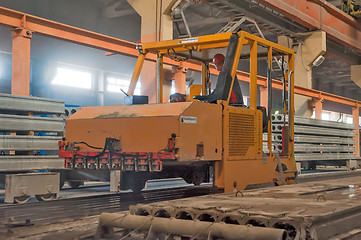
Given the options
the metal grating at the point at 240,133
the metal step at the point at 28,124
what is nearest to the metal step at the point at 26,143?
the metal step at the point at 28,124

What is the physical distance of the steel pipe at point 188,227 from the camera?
2.86 meters

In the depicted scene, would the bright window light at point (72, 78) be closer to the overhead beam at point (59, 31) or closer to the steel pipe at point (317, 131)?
the overhead beam at point (59, 31)

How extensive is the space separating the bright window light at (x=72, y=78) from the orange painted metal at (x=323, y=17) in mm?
11355

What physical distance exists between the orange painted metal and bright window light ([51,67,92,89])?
1135 cm

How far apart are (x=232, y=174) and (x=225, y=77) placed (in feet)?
3.80

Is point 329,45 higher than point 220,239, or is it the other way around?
point 329,45

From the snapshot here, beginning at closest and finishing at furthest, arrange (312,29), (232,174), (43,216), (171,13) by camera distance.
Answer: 1. (43,216)
2. (232,174)
3. (171,13)
4. (312,29)

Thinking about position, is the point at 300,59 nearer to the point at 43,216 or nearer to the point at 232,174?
the point at 232,174

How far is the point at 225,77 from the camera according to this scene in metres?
5.68

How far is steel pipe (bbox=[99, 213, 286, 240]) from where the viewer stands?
2.86 metres

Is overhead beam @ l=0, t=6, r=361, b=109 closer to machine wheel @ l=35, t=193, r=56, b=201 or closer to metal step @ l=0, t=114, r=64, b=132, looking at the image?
metal step @ l=0, t=114, r=64, b=132

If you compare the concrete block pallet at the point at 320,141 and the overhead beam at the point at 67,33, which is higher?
the overhead beam at the point at 67,33

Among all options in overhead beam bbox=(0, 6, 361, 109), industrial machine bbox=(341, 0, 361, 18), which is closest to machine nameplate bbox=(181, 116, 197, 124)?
overhead beam bbox=(0, 6, 361, 109)

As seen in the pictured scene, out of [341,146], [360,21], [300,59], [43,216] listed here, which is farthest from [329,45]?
[43,216]
